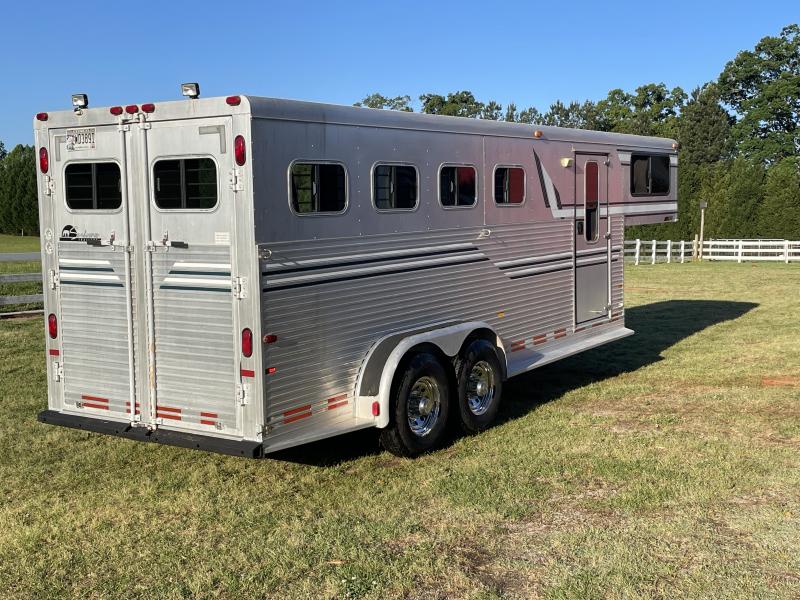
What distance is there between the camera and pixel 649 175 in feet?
36.3

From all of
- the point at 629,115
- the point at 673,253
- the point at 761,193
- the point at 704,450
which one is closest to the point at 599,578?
the point at 704,450

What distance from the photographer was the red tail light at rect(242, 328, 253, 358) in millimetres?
5863

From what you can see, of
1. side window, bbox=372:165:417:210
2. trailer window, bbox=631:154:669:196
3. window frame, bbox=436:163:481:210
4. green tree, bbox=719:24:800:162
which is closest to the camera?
side window, bbox=372:165:417:210

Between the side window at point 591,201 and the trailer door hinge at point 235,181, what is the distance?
16.7 ft

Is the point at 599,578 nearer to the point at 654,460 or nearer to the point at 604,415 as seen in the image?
the point at 654,460

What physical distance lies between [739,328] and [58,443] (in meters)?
10.6

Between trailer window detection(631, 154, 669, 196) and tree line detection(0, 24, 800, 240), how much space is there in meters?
25.9

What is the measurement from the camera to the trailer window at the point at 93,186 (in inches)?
253

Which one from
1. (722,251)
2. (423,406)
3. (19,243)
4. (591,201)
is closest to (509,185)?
(591,201)

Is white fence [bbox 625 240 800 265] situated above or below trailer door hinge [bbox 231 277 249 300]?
below

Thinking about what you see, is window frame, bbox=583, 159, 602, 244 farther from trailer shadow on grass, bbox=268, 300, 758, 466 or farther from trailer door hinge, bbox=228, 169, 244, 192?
trailer door hinge, bbox=228, 169, 244, 192

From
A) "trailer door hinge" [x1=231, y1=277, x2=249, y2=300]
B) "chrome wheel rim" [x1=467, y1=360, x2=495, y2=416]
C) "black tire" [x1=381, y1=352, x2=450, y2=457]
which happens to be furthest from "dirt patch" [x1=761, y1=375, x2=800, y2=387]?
"trailer door hinge" [x1=231, y1=277, x2=249, y2=300]

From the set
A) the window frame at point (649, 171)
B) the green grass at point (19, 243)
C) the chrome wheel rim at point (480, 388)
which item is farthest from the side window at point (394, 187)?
the green grass at point (19, 243)

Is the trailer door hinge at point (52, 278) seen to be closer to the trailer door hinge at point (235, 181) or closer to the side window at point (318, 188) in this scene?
the trailer door hinge at point (235, 181)
